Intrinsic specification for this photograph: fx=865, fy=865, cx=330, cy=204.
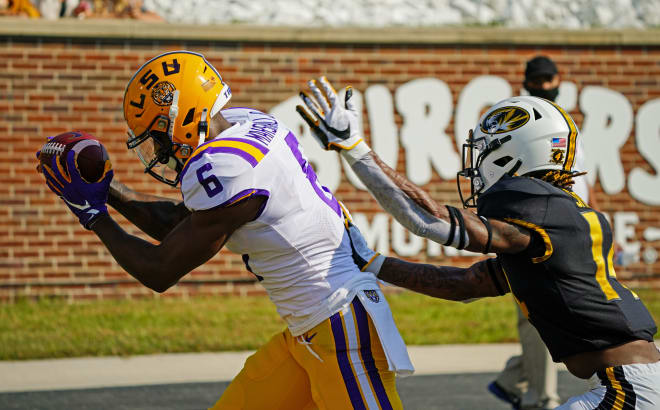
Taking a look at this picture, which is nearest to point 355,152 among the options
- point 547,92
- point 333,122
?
point 333,122

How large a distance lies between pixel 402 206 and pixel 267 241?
0.54m

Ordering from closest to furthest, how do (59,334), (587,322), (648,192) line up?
(587,322), (59,334), (648,192)

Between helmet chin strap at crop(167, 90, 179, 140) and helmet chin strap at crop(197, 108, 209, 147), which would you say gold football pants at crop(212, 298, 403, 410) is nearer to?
helmet chin strap at crop(197, 108, 209, 147)

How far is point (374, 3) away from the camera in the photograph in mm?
14945

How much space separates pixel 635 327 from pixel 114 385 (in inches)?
179

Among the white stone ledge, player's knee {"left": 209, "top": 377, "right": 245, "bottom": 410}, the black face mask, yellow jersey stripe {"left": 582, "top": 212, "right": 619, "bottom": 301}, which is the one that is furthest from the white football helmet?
the white stone ledge

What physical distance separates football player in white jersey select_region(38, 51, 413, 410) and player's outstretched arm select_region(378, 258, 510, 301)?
17 cm

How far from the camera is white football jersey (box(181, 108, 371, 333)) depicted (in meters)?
2.99

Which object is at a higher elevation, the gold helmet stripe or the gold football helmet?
the gold football helmet

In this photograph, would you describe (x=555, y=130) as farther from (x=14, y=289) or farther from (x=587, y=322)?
(x=14, y=289)

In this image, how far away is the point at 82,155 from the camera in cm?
339

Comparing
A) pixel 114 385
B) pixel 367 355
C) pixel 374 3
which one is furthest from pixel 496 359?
pixel 374 3

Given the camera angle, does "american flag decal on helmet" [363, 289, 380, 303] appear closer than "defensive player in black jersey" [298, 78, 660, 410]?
No

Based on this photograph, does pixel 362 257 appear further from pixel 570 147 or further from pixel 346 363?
pixel 570 147
